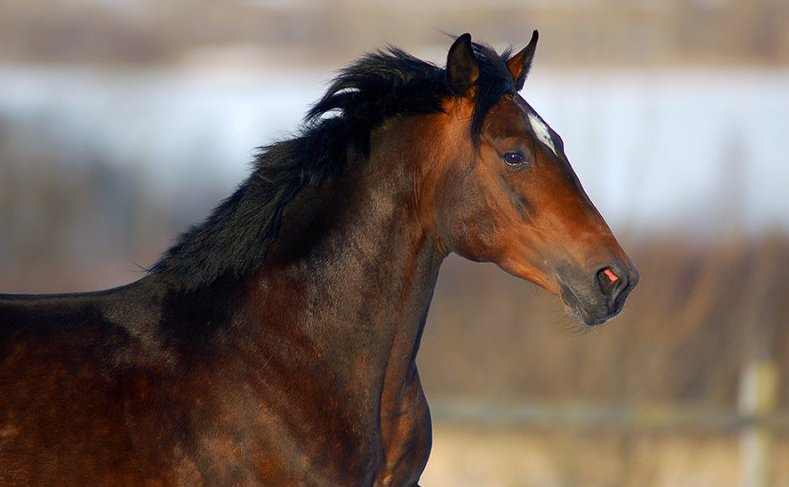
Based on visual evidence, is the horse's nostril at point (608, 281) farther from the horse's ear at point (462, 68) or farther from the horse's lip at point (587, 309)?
the horse's ear at point (462, 68)

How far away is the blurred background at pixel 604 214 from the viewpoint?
854 centimetres

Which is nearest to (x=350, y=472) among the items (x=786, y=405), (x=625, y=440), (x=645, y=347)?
(x=625, y=440)

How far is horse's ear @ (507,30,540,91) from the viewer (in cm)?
360

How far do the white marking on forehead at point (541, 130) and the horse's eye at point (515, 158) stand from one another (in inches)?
3.3

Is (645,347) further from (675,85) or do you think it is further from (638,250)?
(675,85)

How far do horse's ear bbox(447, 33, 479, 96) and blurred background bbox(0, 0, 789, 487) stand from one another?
0.38 m

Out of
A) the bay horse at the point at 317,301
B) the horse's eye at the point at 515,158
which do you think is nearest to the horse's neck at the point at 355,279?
the bay horse at the point at 317,301

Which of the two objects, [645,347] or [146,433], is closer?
[146,433]

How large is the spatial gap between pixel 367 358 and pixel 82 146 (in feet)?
49.7

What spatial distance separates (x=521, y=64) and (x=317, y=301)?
105 centimetres

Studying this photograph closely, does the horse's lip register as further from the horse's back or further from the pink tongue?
the horse's back

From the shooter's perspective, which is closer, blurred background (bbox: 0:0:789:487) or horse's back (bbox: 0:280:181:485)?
horse's back (bbox: 0:280:181:485)

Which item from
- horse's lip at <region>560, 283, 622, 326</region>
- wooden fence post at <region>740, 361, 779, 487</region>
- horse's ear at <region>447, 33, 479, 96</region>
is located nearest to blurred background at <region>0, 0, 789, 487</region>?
wooden fence post at <region>740, 361, 779, 487</region>

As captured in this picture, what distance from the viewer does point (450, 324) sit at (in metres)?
10.2
